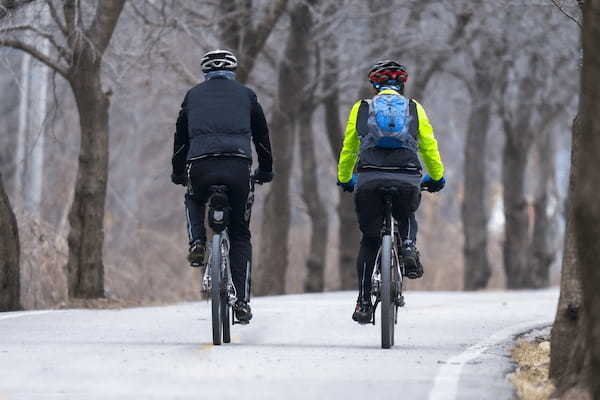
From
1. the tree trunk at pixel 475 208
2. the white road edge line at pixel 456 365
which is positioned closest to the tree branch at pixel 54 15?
the white road edge line at pixel 456 365

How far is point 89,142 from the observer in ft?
63.5

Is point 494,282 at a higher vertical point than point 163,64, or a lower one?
lower

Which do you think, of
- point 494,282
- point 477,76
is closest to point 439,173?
point 477,76

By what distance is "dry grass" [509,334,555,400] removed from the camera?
895cm

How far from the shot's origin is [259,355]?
1082cm

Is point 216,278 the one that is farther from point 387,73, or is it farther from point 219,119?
point 387,73

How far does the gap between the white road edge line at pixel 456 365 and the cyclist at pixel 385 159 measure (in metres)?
0.82

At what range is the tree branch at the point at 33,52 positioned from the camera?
1806 centimetres

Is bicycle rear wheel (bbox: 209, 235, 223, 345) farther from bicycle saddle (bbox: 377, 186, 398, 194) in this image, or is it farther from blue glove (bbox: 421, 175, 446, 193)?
blue glove (bbox: 421, 175, 446, 193)

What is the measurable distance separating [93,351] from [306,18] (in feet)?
53.7

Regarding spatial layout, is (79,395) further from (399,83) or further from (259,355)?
(399,83)

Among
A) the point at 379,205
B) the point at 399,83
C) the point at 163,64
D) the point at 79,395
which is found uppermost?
the point at 163,64

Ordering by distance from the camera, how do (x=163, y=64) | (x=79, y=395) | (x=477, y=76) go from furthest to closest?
(x=477, y=76)
(x=163, y=64)
(x=79, y=395)

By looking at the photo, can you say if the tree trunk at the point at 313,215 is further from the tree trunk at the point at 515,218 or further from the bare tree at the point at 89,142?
the bare tree at the point at 89,142
